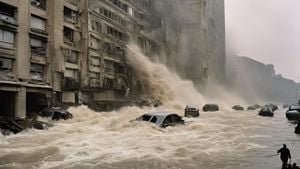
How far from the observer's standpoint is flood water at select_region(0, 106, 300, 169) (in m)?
17.7

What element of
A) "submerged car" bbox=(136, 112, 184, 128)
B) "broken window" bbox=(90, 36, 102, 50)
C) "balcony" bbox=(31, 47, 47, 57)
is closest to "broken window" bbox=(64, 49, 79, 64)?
"broken window" bbox=(90, 36, 102, 50)

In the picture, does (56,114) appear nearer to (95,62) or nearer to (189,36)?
(95,62)

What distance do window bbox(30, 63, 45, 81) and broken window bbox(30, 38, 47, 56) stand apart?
1294mm

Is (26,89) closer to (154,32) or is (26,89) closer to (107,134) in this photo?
(107,134)

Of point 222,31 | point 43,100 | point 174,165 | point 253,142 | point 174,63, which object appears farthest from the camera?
point 222,31

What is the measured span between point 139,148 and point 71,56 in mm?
30620

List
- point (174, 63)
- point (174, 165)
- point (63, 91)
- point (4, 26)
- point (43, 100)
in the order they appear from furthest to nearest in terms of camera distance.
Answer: point (174, 63) < point (63, 91) < point (43, 100) < point (4, 26) < point (174, 165)

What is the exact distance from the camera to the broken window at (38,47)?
1652 inches

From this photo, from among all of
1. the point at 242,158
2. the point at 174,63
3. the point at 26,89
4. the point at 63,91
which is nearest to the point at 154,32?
the point at 174,63

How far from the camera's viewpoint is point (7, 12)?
38562mm

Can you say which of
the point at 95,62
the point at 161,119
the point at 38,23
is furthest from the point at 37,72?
the point at 161,119

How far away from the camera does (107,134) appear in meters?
26.3

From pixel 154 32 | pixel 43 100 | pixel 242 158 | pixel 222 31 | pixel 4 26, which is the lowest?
pixel 242 158

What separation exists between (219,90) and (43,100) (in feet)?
281
